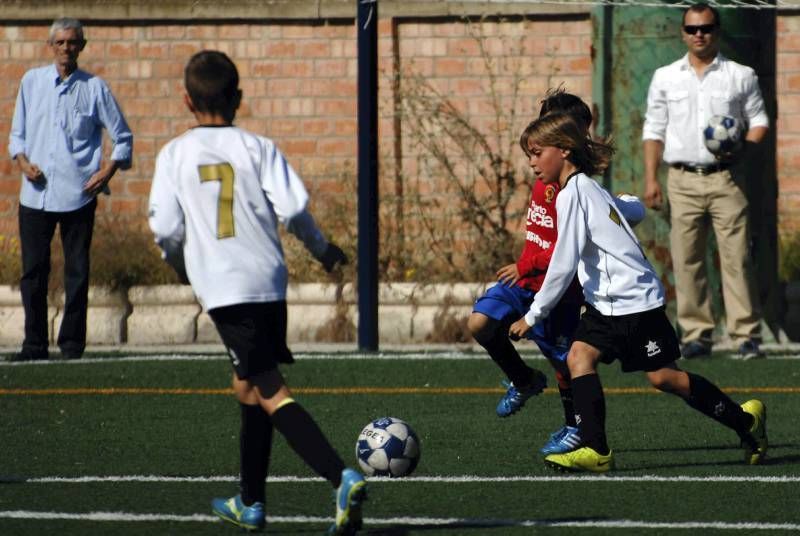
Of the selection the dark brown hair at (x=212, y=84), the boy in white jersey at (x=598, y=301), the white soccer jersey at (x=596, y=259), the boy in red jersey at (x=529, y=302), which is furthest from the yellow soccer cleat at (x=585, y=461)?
the dark brown hair at (x=212, y=84)

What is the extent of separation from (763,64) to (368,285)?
3.13 meters

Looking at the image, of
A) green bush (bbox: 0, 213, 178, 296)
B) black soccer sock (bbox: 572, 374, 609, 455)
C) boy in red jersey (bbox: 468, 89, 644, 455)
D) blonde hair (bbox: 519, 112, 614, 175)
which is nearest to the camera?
black soccer sock (bbox: 572, 374, 609, 455)

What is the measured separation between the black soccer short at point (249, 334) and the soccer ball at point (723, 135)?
18.9 feet

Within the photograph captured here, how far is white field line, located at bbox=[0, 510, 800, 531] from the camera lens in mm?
5840

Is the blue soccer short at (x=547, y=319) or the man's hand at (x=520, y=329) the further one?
the blue soccer short at (x=547, y=319)

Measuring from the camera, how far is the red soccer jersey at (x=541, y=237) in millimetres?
7777

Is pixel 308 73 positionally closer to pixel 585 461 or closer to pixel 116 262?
pixel 116 262

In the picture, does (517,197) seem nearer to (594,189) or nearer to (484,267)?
(484,267)

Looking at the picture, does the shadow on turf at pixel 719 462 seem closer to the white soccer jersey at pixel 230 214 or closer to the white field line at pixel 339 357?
the white soccer jersey at pixel 230 214

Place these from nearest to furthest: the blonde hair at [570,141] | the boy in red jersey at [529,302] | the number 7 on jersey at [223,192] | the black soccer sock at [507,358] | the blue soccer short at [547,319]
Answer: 1. the number 7 on jersey at [223,192]
2. the blonde hair at [570,141]
3. the boy in red jersey at [529,302]
4. the blue soccer short at [547,319]
5. the black soccer sock at [507,358]

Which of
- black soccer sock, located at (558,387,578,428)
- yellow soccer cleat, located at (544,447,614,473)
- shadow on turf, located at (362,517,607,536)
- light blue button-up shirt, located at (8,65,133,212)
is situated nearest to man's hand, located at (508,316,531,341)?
yellow soccer cleat, located at (544,447,614,473)

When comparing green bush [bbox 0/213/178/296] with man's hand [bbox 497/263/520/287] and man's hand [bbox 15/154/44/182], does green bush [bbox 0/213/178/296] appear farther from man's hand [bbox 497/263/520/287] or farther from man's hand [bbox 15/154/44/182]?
man's hand [bbox 497/263/520/287]

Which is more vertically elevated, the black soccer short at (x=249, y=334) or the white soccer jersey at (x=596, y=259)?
the white soccer jersey at (x=596, y=259)

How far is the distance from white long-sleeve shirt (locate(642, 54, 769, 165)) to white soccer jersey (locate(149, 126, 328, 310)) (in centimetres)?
570
